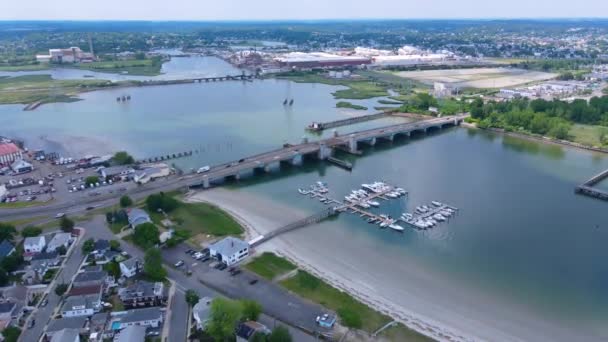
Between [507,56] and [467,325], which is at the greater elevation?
[507,56]

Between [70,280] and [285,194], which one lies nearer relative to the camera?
[70,280]

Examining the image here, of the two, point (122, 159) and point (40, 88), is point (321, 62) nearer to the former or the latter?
point (40, 88)

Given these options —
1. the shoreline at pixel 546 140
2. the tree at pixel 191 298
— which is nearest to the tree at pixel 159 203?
the tree at pixel 191 298

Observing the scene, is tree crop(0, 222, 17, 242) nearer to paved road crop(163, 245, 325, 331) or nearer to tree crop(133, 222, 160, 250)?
tree crop(133, 222, 160, 250)

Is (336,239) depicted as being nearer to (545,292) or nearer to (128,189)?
(545,292)

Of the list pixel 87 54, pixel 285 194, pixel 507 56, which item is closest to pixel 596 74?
pixel 507 56

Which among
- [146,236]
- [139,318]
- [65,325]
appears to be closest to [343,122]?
[146,236]

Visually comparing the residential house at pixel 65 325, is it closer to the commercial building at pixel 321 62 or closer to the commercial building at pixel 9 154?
the commercial building at pixel 9 154

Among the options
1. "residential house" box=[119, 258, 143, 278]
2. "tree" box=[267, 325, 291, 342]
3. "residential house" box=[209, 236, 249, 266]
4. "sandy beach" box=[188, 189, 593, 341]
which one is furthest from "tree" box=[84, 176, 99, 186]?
"tree" box=[267, 325, 291, 342]
